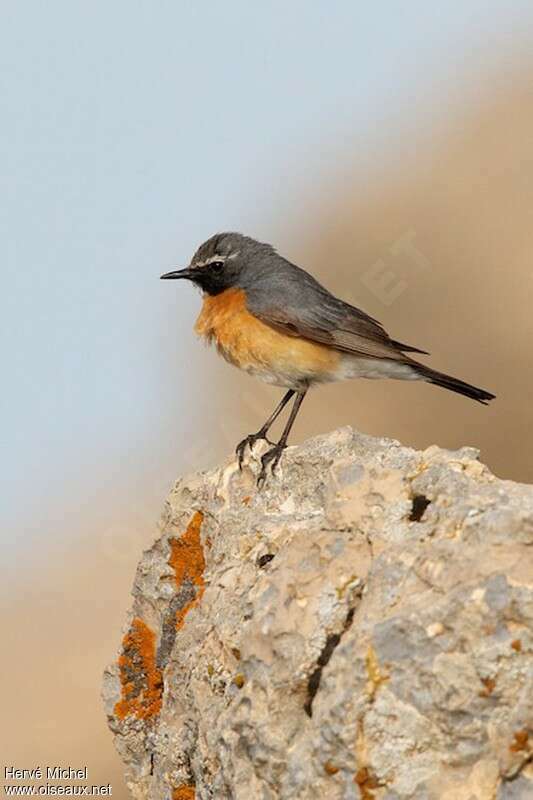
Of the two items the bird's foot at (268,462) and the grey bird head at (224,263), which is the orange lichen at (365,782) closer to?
the bird's foot at (268,462)

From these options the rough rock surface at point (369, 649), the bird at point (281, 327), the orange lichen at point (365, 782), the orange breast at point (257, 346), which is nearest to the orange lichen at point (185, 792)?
the rough rock surface at point (369, 649)

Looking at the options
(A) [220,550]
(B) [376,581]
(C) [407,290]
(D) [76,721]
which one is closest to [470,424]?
(C) [407,290]

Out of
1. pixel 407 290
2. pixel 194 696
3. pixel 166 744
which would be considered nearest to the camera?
pixel 194 696

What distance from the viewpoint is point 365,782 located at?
4.27 meters

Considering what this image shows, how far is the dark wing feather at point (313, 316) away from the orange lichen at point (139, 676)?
11.2ft

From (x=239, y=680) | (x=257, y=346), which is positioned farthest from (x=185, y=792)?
(x=257, y=346)

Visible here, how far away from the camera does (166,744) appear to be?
18.9ft

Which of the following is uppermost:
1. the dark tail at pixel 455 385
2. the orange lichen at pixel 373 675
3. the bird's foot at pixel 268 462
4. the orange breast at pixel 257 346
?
the orange breast at pixel 257 346

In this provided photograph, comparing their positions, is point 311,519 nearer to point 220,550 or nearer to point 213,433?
point 220,550

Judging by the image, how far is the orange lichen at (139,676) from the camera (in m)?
6.58

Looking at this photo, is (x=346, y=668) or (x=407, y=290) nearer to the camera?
(x=346, y=668)

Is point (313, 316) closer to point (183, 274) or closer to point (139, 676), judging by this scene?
point (183, 274)

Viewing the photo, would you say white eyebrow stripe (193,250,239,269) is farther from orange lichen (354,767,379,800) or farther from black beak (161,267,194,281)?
orange lichen (354,767,379,800)

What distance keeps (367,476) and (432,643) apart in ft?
3.68
